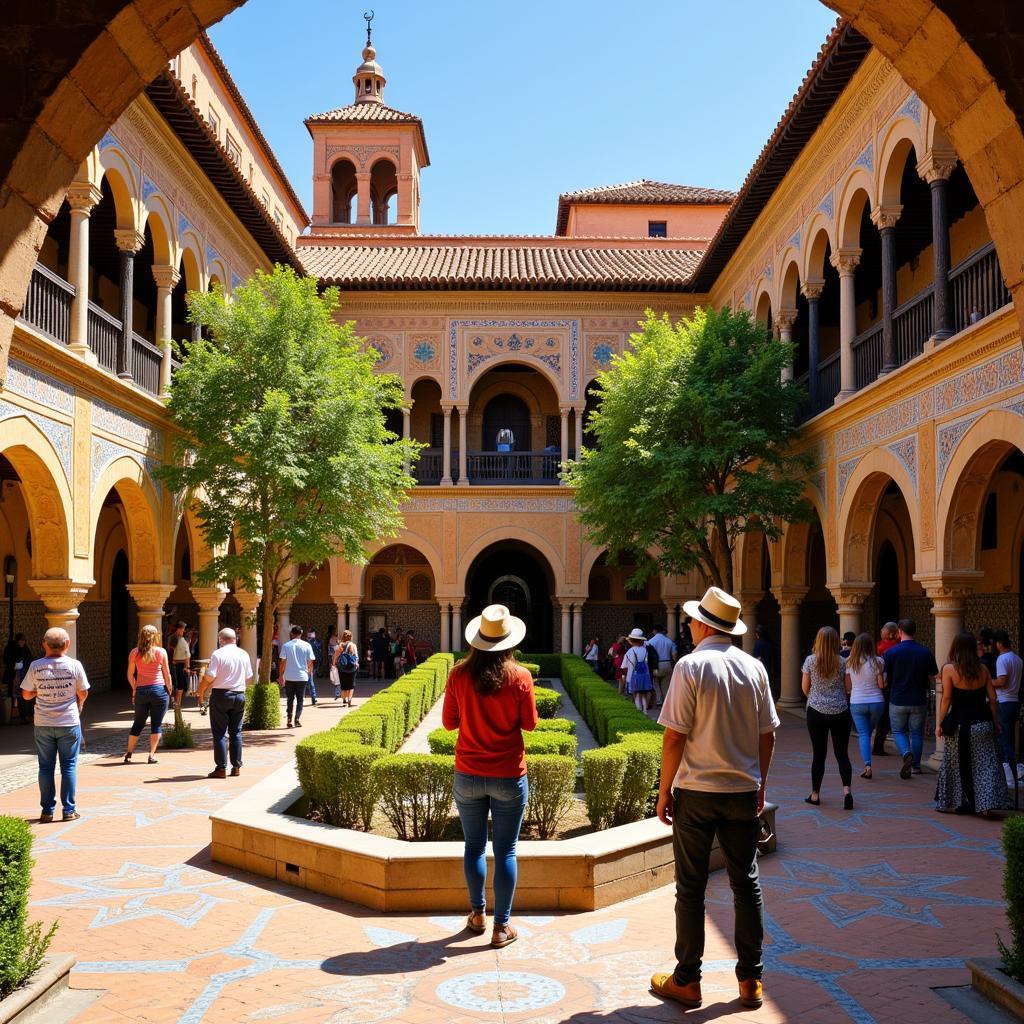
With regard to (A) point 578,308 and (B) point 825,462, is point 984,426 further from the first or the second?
(A) point 578,308

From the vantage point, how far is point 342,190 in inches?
1592

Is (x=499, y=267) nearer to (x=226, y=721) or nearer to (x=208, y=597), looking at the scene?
(x=208, y=597)

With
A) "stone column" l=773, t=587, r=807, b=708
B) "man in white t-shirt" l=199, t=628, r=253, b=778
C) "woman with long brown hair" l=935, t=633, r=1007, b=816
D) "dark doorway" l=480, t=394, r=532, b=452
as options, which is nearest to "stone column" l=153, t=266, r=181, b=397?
"man in white t-shirt" l=199, t=628, r=253, b=778

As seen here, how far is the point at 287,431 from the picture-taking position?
56.1 feet

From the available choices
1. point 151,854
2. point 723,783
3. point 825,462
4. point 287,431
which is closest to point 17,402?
point 287,431

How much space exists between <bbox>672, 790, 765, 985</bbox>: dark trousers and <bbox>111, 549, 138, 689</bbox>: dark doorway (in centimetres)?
2322

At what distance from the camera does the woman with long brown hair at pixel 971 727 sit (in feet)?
33.0

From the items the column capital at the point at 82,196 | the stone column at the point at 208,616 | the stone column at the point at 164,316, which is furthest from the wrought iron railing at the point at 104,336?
the stone column at the point at 208,616

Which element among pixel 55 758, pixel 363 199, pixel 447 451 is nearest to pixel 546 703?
pixel 55 758

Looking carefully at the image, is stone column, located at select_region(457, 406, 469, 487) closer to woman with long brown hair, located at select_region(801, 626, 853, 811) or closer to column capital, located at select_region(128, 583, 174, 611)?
column capital, located at select_region(128, 583, 174, 611)

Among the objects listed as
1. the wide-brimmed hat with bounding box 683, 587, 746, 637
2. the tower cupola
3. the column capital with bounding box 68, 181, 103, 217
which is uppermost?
the tower cupola

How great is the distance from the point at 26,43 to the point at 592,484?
52.7 feet

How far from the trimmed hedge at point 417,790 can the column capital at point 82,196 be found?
34.4ft

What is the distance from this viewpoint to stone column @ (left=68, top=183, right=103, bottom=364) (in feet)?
49.4
